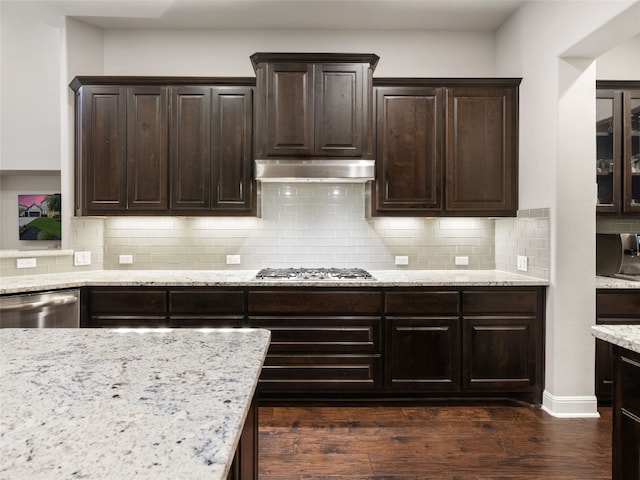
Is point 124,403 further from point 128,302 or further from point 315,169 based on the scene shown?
point 315,169

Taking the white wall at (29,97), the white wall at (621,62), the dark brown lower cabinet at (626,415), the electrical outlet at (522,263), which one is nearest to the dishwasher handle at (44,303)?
the white wall at (29,97)

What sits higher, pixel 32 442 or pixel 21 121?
pixel 21 121

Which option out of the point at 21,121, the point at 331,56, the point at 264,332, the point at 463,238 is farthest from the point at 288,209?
the point at 21,121

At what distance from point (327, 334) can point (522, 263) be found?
1.69 meters

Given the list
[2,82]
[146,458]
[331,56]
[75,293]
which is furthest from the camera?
[2,82]

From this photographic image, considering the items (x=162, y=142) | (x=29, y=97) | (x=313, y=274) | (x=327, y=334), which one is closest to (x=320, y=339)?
(x=327, y=334)

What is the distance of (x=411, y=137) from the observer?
348cm

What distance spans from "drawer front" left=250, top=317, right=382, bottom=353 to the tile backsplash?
2.68ft

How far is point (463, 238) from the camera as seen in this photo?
152 inches

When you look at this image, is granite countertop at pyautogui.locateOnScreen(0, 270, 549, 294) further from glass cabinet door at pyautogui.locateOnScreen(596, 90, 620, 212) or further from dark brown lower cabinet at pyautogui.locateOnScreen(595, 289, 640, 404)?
glass cabinet door at pyautogui.locateOnScreen(596, 90, 620, 212)

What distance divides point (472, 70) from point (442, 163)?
1.12m

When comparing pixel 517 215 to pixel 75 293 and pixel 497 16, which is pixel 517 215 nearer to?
pixel 497 16

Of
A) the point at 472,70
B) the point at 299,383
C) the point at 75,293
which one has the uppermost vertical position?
the point at 472,70

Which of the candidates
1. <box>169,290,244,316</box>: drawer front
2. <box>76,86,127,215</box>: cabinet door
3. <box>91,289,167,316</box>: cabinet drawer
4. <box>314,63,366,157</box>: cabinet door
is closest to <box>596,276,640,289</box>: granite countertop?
<box>314,63,366,157</box>: cabinet door
